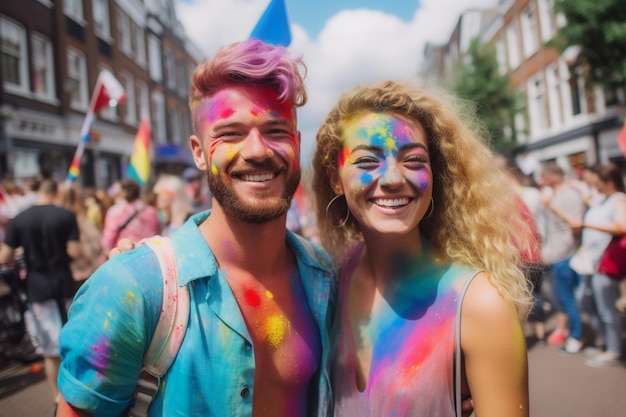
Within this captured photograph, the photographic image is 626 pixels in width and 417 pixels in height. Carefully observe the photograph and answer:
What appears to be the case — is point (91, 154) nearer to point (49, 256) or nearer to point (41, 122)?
point (41, 122)

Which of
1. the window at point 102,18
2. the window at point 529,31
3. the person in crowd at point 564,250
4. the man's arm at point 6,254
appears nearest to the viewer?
the man's arm at point 6,254

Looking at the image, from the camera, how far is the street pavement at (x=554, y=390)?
11.6 ft

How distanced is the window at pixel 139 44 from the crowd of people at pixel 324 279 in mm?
19614

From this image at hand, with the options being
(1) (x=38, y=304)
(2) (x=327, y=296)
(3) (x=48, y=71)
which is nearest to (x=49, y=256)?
(1) (x=38, y=304)

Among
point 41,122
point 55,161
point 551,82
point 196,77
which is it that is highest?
point 551,82

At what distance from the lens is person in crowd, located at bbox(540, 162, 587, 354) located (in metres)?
4.73

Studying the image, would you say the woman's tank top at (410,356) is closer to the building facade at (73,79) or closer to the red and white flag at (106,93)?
the building facade at (73,79)

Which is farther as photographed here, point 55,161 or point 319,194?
point 55,161

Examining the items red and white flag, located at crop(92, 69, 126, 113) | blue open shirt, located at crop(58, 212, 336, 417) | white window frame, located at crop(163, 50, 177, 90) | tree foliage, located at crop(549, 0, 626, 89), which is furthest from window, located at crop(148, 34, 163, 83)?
blue open shirt, located at crop(58, 212, 336, 417)

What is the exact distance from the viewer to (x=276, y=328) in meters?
1.63

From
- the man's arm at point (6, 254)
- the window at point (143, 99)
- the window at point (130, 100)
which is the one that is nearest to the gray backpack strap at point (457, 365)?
the man's arm at point (6, 254)

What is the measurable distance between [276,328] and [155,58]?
903 inches

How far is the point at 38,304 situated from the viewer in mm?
4125

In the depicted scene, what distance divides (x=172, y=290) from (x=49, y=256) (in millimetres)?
3407
